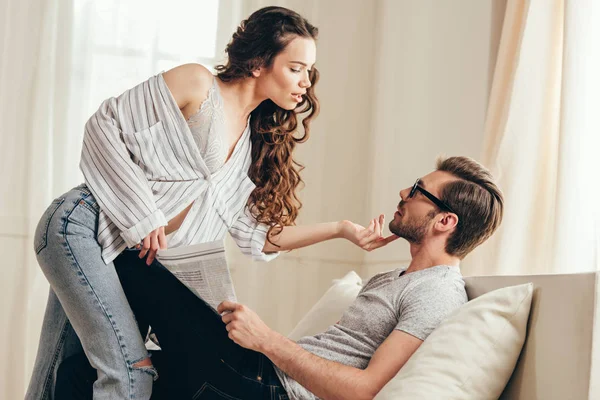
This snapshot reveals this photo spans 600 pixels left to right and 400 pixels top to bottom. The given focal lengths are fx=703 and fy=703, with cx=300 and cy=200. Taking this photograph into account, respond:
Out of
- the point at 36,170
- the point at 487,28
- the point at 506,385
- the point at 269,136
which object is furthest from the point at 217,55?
the point at 506,385

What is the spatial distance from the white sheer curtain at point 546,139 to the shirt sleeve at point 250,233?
2.43ft

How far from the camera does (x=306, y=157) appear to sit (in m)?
3.48

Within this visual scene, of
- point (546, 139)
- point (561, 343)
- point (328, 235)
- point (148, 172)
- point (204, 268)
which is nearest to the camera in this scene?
point (561, 343)

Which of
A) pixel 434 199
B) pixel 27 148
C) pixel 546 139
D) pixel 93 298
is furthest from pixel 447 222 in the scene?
pixel 27 148

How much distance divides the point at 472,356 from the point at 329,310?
2.62 ft

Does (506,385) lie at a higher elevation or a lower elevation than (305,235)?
lower

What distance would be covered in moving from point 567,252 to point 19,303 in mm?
2266

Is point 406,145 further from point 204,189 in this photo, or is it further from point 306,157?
point 204,189

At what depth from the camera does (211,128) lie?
1.73 metres

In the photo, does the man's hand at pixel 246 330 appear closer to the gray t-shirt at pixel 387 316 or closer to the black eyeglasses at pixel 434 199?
the gray t-shirt at pixel 387 316

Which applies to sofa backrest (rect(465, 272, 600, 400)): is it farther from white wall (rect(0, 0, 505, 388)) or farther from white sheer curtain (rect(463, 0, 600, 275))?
white wall (rect(0, 0, 505, 388))

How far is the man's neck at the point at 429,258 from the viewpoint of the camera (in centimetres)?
172

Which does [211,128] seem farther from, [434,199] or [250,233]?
[434,199]

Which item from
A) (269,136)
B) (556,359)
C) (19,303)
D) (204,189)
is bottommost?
(19,303)
